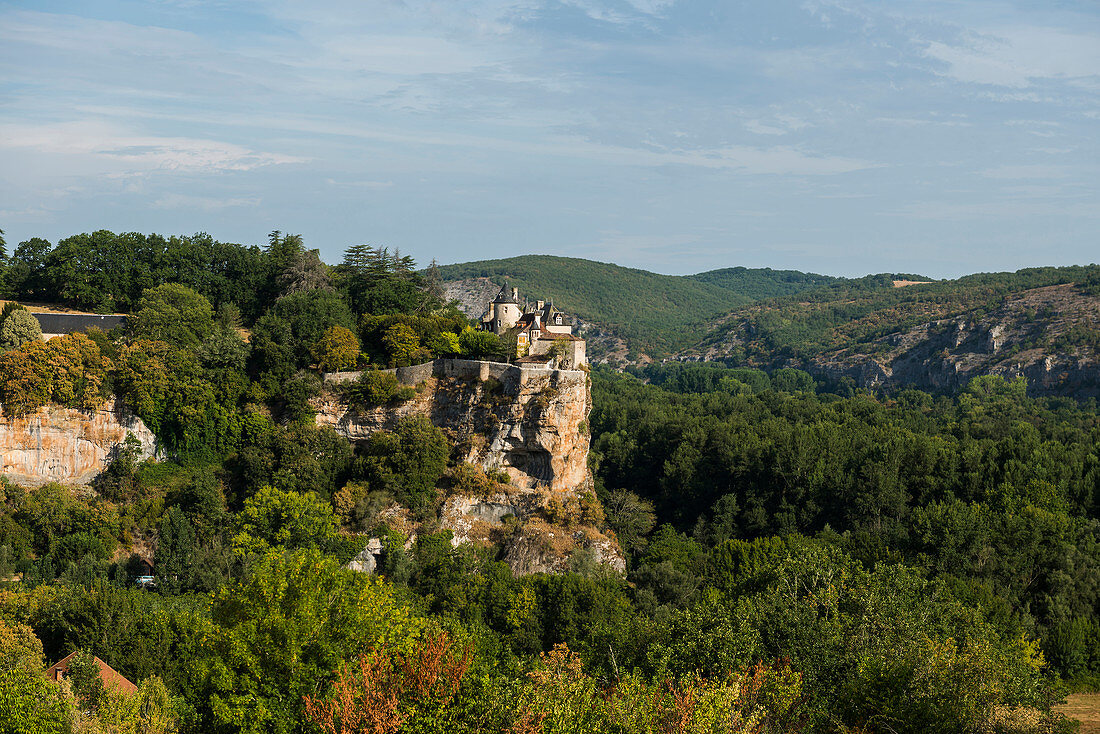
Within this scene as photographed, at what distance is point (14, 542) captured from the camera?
39.7 m

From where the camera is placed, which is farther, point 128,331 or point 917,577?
point 128,331

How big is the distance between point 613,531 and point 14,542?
100ft

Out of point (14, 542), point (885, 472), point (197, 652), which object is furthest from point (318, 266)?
point (885, 472)

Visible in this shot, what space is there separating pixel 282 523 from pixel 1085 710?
3490cm

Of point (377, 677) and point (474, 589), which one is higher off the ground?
point (377, 677)

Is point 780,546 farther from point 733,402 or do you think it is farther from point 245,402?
point 733,402

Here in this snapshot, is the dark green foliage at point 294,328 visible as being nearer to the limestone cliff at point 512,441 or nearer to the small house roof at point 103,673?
the limestone cliff at point 512,441

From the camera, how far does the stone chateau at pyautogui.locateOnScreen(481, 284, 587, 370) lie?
49344mm

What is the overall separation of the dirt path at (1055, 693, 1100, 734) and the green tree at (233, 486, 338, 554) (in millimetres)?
31031

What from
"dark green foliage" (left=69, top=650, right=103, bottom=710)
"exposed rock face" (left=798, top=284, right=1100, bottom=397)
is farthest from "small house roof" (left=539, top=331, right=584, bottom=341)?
"exposed rock face" (left=798, top=284, right=1100, bottom=397)

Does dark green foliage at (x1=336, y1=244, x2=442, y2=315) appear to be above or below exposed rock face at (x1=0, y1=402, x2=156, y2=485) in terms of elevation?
above

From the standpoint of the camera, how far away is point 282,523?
4138 centimetres

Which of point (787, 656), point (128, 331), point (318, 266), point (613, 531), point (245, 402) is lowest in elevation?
point (613, 531)

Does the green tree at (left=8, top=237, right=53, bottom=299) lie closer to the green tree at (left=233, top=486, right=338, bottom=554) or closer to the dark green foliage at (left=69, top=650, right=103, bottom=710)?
the green tree at (left=233, top=486, right=338, bottom=554)
